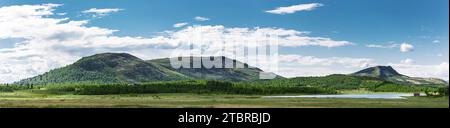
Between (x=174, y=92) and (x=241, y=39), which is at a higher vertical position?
(x=241, y=39)

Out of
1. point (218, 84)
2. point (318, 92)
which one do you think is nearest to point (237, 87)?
point (218, 84)
